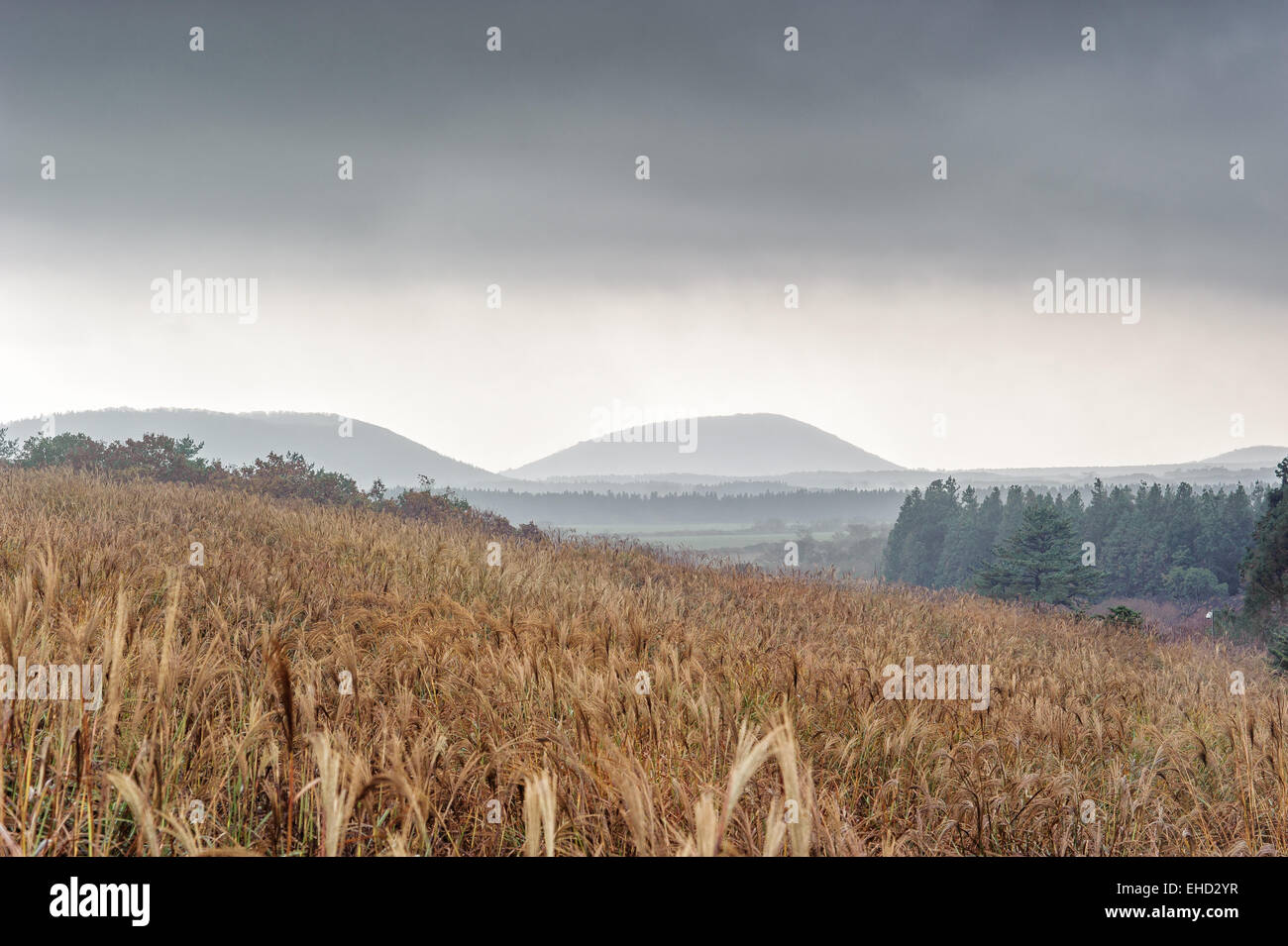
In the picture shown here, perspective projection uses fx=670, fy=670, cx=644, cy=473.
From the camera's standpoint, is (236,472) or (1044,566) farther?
(1044,566)

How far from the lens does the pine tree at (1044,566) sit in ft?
143

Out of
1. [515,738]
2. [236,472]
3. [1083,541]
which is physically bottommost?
[1083,541]

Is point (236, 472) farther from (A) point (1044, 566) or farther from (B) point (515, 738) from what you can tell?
(A) point (1044, 566)

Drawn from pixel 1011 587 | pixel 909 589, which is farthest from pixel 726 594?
pixel 1011 587

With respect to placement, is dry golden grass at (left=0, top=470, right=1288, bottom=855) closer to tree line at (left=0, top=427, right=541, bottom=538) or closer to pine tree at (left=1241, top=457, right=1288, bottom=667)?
tree line at (left=0, top=427, right=541, bottom=538)

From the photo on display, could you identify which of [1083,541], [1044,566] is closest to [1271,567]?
[1044,566]

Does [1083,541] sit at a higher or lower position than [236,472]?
lower

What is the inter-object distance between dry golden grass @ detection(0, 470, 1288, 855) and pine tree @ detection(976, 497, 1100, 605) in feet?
137

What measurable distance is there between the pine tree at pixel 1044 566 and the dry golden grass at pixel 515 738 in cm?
4165

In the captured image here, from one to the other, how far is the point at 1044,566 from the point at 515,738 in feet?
162

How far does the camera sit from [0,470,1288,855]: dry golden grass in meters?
2.25

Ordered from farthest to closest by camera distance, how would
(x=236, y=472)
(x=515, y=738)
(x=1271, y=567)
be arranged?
(x=1271, y=567) < (x=236, y=472) < (x=515, y=738)

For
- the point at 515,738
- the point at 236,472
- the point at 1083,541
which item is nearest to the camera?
the point at 515,738

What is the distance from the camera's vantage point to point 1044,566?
44062 millimetres
